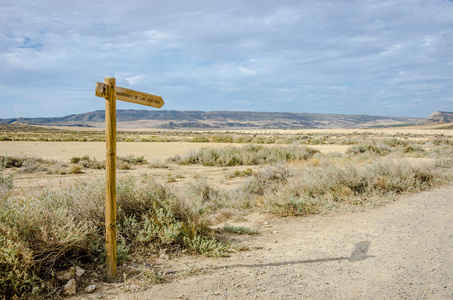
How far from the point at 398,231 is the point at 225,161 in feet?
41.1

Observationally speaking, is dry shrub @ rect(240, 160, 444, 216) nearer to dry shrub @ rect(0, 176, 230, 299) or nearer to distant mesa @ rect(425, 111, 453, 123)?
dry shrub @ rect(0, 176, 230, 299)

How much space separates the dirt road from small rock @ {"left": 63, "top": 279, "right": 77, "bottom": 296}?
22 cm

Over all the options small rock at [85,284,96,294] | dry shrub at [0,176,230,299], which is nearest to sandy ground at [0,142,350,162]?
dry shrub at [0,176,230,299]

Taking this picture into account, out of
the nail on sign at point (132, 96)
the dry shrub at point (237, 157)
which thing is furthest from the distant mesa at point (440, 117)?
the nail on sign at point (132, 96)

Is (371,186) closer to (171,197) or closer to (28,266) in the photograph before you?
(171,197)

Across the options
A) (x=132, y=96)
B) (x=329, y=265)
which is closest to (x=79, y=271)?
(x=132, y=96)

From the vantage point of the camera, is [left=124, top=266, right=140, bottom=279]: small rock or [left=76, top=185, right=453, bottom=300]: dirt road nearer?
[left=76, top=185, right=453, bottom=300]: dirt road

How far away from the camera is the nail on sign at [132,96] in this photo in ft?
12.9

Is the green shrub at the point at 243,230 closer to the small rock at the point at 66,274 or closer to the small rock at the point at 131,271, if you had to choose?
the small rock at the point at 131,271

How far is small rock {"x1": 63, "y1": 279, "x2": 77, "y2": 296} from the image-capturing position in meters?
3.72

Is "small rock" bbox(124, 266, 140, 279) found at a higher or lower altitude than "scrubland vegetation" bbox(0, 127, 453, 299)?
lower

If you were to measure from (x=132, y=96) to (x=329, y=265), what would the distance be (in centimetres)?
352

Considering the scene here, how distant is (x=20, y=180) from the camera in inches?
476

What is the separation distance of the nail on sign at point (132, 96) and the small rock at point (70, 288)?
220 centimetres
